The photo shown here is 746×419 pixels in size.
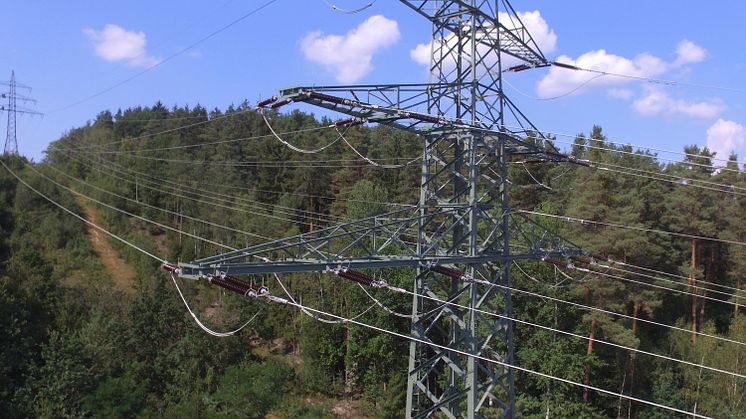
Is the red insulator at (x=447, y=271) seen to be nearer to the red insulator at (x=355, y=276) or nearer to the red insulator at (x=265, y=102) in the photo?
the red insulator at (x=355, y=276)

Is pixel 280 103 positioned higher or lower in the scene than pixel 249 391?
higher

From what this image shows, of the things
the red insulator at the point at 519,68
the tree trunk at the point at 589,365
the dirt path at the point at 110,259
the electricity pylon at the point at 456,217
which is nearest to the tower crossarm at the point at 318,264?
the electricity pylon at the point at 456,217

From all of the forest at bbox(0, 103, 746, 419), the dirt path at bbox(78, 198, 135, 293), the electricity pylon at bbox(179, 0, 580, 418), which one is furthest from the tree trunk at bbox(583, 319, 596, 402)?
the dirt path at bbox(78, 198, 135, 293)

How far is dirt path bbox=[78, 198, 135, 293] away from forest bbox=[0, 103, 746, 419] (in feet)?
1.45

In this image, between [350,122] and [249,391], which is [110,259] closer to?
[249,391]

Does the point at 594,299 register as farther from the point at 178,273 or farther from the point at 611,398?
the point at 178,273

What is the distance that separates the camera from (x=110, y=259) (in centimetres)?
4272

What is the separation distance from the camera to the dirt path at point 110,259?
39500mm

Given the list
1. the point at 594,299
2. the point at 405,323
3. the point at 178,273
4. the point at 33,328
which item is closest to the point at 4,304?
the point at 33,328

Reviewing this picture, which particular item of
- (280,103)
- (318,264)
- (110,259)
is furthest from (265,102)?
(110,259)

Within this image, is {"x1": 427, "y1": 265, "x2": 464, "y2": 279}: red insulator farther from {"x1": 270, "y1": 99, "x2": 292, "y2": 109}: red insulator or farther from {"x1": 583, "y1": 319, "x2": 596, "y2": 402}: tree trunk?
{"x1": 583, "y1": 319, "x2": 596, "y2": 402}: tree trunk

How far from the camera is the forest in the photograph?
23.7 meters

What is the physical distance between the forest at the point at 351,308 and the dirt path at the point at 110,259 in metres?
0.44

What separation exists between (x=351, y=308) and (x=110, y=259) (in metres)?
21.7
